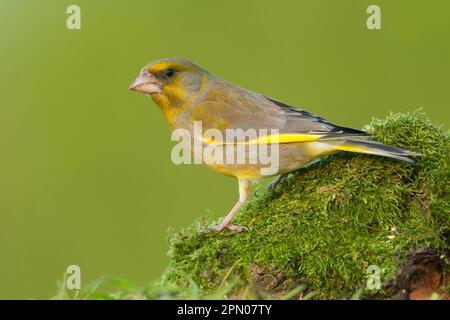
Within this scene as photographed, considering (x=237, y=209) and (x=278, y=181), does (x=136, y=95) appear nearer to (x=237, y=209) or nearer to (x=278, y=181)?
(x=278, y=181)

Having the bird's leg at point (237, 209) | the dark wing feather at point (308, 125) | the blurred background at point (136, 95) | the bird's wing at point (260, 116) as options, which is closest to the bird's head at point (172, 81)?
the bird's wing at point (260, 116)

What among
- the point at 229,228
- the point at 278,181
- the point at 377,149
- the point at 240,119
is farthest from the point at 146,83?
the point at 377,149

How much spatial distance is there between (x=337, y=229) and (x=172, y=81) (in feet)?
6.50

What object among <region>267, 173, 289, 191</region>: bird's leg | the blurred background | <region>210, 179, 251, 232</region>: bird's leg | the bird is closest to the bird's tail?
the bird

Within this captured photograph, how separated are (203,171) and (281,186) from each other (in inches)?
265

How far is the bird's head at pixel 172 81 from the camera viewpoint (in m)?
5.75

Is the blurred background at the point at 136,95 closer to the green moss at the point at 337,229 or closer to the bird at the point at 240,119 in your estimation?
Result: the bird at the point at 240,119

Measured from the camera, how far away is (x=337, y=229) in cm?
458

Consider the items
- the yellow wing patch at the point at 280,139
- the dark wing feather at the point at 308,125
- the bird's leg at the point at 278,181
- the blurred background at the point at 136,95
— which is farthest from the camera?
the blurred background at the point at 136,95

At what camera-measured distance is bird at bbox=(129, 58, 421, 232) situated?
17.1 feet

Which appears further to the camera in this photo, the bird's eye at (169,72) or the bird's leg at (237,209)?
the bird's eye at (169,72)

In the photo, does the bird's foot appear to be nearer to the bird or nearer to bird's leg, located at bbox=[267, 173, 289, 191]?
the bird

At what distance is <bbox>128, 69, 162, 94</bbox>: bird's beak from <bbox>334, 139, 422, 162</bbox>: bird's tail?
1.64 m
